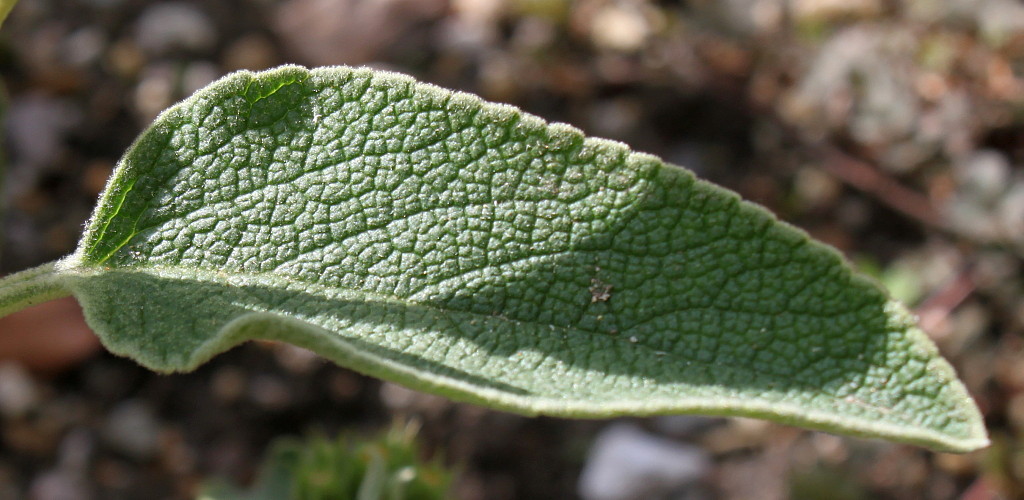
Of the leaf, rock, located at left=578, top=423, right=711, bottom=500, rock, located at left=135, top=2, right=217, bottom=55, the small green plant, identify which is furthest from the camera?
rock, located at left=135, top=2, right=217, bottom=55

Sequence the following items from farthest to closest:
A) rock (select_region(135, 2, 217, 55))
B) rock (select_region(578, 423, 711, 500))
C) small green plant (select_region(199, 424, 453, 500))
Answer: rock (select_region(135, 2, 217, 55)), rock (select_region(578, 423, 711, 500)), small green plant (select_region(199, 424, 453, 500))

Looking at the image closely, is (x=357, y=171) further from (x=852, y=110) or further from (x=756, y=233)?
(x=852, y=110)

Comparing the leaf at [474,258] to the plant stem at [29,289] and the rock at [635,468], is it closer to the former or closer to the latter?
the plant stem at [29,289]

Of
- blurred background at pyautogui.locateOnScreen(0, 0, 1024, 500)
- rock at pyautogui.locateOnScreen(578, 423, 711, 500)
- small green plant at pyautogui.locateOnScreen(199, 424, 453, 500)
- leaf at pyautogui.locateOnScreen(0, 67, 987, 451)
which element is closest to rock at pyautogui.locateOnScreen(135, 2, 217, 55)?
blurred background at pyautogui.locateOnScreen(0, 0, 1024, 500)

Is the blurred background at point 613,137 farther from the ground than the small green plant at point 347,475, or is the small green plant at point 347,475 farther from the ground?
the blurred background at point 613,137

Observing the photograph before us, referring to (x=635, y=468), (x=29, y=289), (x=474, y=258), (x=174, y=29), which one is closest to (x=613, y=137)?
(x=635, y=468)

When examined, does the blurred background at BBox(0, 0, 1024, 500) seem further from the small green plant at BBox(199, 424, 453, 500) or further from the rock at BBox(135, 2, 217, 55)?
the small green plant at BBox(199, 424, 453, 500)

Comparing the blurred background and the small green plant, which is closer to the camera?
the small green plant

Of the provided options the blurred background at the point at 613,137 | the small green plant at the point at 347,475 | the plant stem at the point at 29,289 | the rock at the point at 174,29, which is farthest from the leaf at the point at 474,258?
the rock at the point at 174,29

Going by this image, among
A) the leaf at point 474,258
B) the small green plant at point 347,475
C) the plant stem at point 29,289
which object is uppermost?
the leaf at point 474,258
